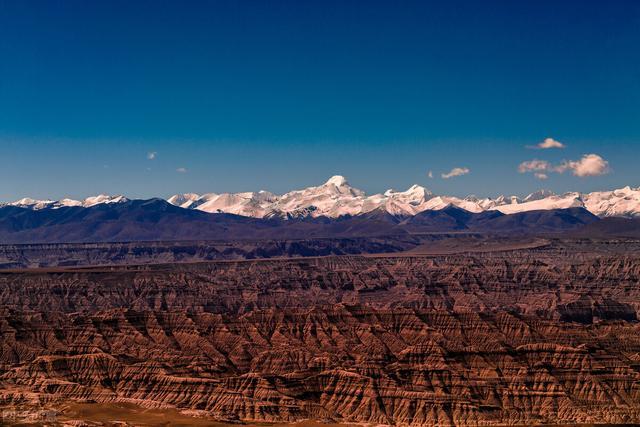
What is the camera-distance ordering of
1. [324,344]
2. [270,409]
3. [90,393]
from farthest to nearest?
[324,344], [90,393], [270,409]

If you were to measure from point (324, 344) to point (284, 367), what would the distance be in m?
22.9

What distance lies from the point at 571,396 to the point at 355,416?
34116 millimetres

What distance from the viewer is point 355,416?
141750 mm

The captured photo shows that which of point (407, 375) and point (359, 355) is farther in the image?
point (359, 355)

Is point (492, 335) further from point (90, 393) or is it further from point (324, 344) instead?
point (90, 393)

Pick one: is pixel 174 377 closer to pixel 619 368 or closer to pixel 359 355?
pixel 359 355

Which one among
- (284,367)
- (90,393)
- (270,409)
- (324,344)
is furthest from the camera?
(324,344)

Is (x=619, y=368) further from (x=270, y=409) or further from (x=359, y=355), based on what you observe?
(x=270, y=409)

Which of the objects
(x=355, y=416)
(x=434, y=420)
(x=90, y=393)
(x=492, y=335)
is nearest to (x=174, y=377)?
(x=90, y=393)

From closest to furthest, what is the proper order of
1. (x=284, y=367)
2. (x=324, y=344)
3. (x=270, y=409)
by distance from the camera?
1. (x=270, y=409)
2. (x=284, y=367)
3. (x=324, y=344)

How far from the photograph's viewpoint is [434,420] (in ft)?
457

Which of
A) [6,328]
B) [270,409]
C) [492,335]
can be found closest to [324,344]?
[492,335]

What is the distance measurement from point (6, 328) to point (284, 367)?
5803cm

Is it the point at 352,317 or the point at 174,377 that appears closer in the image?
the point at 174,377
